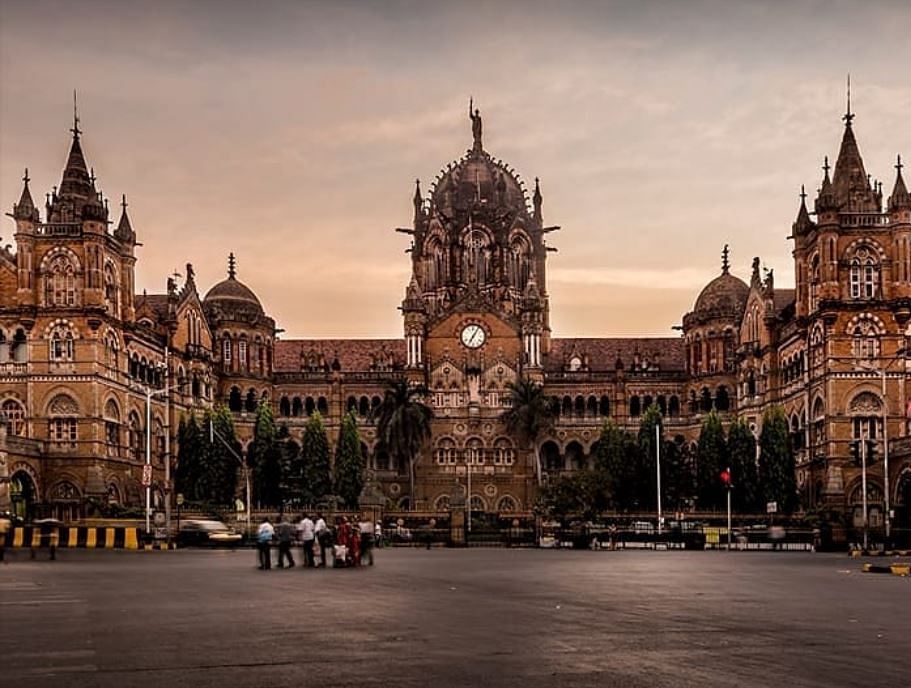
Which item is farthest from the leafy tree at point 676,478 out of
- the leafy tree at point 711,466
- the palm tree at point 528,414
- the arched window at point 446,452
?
the arched window at point 446,452

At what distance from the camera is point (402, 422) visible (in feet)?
344

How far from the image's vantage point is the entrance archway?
83.2m

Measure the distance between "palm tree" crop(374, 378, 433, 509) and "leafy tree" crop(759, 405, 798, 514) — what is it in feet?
88.6

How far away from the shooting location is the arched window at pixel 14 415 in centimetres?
8744

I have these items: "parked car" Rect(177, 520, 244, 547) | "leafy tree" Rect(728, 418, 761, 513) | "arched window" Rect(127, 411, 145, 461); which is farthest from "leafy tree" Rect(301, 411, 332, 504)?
"leafy tree" Rect(728, 418, 761, 513)

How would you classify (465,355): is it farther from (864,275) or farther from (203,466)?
(864,275)

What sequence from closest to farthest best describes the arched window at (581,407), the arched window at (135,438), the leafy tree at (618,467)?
the arched window at (135,438) → the leafy tree at (618,467) → the arched window at (581,407)

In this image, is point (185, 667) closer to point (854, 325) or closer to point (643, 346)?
point (854, 325)

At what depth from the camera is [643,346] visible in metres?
124

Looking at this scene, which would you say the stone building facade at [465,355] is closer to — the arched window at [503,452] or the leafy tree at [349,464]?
the arched window at [503,452]

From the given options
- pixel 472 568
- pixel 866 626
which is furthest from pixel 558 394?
pixel 866 626

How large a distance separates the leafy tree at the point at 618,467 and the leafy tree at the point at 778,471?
1160cm

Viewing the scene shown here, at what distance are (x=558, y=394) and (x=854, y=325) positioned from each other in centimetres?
3587

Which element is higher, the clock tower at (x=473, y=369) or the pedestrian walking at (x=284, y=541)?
the clock tower at (x=473, y=369)
